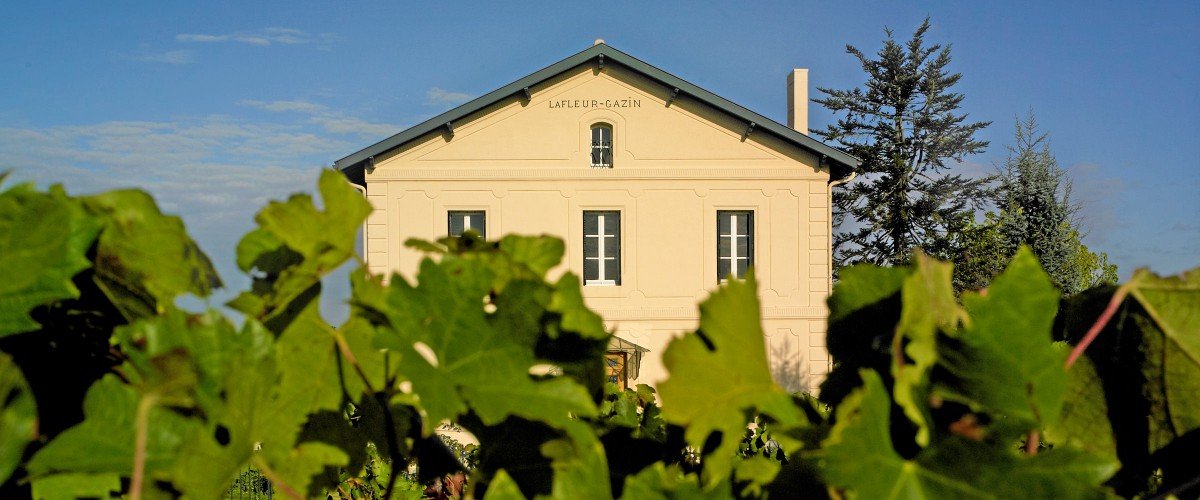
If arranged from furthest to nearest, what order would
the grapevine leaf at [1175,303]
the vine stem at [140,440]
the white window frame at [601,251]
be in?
1. the white window frame at [601,251]
2. the grapevine leaf at [1175,303]
3. the vine stem at [140,440]

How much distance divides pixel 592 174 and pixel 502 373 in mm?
13168

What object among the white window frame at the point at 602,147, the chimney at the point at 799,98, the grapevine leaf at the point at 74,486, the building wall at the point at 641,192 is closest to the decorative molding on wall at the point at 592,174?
the building wall at the point at 641,192

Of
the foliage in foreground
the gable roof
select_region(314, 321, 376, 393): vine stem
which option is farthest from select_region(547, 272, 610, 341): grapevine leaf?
the gable roof

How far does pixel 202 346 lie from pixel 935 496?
1.11 feet

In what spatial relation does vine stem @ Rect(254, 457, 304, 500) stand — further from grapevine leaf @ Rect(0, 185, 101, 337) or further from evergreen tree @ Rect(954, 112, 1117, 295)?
evergreen tree @ Rect(954, 112, 1117, 295)

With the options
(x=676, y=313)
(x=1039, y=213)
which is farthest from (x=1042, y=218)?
(x=676, y=313)

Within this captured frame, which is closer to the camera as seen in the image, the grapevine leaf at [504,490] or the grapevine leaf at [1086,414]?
the grapevine leaf at [504,490]

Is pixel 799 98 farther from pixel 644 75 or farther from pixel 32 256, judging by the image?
pixel 32 256

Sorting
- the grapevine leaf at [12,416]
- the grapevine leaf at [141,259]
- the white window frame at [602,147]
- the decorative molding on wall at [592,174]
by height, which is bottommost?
the grapevine leaf at [12,416]

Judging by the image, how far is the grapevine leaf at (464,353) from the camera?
0.41 meters

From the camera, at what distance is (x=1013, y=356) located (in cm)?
38

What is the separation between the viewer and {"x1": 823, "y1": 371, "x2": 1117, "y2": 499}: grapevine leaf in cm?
37

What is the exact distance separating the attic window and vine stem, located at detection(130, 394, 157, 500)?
44.0 feet

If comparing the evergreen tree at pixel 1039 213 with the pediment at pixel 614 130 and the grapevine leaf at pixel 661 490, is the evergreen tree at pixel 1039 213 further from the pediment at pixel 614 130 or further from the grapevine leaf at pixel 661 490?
the grapevine leaf at pixel 661 490
